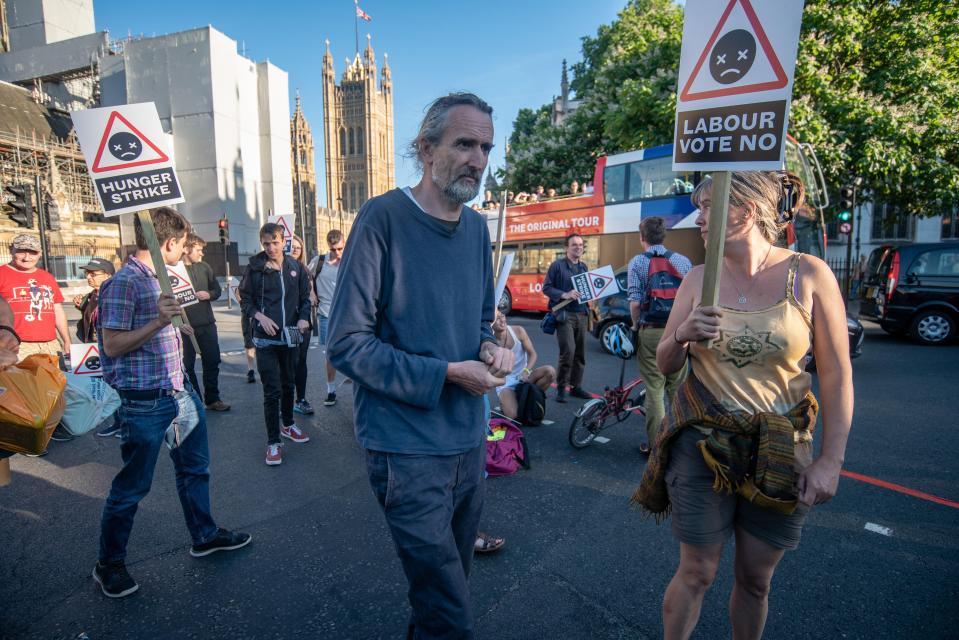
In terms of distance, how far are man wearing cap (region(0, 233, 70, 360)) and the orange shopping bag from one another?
8.52 ft

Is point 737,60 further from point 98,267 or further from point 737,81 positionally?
point 98,267

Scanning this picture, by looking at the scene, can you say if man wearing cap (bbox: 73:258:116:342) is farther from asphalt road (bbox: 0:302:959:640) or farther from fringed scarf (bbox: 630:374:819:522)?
fringed scarf (bbox: 630:374:819:522)

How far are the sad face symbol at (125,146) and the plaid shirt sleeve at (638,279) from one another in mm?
3444

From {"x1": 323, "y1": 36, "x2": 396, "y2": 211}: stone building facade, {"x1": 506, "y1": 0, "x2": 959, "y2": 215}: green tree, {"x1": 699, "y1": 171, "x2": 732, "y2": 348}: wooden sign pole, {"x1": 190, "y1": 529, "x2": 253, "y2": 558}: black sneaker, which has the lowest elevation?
{"x1": 190, "y1": 529, "x2": 253, "y2": 558}: black sneaker

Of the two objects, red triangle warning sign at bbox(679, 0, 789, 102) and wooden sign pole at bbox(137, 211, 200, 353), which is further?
wooden sign pole at bbox(137, 211, 200, 353)

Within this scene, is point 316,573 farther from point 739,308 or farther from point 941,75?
point 941,75

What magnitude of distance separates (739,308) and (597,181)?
11.7m

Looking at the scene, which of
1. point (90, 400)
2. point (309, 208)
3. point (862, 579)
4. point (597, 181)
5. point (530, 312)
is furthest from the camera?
point (309, 208)

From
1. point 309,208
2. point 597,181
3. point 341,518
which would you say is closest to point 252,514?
point 341,518

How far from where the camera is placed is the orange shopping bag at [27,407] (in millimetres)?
2338

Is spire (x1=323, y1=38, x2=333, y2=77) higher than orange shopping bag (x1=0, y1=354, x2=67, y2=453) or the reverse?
higher

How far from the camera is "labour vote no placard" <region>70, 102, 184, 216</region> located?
278cm

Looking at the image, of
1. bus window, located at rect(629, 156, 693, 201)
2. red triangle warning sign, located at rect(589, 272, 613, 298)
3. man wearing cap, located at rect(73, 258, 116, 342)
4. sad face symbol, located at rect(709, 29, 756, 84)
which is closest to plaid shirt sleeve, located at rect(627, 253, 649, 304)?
red triangle warning sign, located at rect(589, 272, 613, 298)

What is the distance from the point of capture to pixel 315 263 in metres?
7.70
